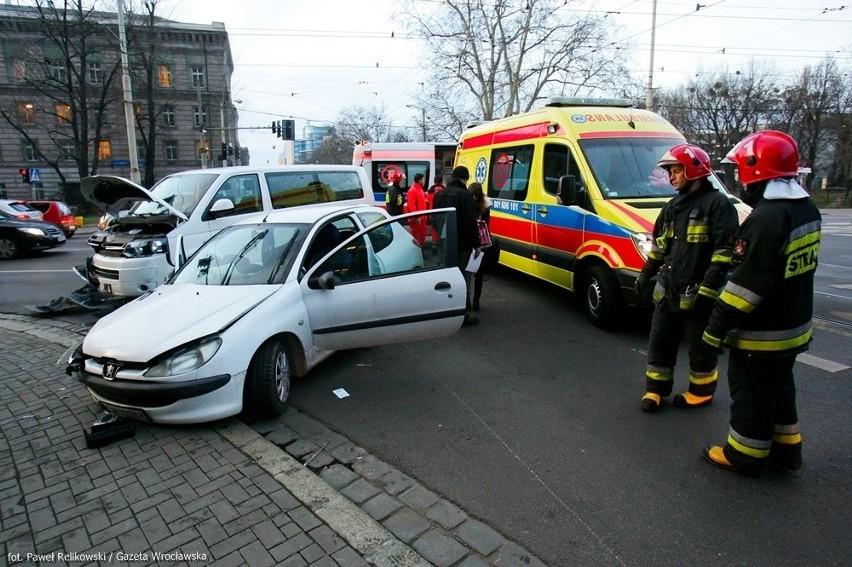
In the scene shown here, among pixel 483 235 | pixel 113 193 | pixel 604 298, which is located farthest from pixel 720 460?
pixel 113 193

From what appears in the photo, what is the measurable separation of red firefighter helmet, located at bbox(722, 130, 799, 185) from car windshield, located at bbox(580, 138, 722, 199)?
3.01 m

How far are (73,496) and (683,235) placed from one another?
4300 millimetres

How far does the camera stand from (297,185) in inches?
327

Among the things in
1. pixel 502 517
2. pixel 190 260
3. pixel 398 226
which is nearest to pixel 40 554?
pixel 502 517

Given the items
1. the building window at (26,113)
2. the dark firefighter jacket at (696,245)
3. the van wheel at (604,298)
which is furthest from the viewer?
the building window at (26,113)

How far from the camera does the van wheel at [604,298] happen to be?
19.3 feet

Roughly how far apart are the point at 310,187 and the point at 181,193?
6.28 feet

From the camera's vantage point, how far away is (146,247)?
22.0 feet

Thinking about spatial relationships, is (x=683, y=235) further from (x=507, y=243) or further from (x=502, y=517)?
(x=507, y=243)

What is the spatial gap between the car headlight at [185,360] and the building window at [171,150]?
56236mm

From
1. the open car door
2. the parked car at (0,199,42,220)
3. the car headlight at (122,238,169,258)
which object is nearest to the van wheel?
the open car door

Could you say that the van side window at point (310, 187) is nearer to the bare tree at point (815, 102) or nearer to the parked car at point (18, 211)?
the parked car at point (18, 211)

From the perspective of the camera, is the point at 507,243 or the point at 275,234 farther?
the point at 507,243

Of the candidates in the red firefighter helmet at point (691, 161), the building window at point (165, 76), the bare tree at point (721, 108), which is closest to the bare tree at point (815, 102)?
the bare tree at point (721, 108)
